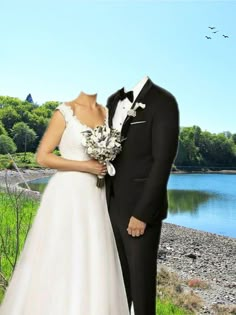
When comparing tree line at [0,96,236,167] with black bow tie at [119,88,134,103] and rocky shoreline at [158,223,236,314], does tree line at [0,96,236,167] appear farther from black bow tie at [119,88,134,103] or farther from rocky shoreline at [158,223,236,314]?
black bow tie at [119,88,134,103]

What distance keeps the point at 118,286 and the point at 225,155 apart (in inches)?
965

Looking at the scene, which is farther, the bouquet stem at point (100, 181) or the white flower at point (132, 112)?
the bouquet stem at point (100, 181)

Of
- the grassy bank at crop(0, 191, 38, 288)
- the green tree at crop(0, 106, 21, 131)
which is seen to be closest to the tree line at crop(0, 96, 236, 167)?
the green tree at crop(0, 106, 21, 131)

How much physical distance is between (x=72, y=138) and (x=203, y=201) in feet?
59.9

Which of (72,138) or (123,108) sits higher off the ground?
(123,108)

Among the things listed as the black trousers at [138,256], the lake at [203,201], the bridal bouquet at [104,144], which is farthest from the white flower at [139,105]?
the lake at [203,201]

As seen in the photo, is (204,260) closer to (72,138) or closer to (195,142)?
(72,138)

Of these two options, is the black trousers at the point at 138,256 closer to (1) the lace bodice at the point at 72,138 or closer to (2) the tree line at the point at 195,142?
(1) the lace bodice at the point at 72,138

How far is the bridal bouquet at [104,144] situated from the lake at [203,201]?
11.7 meters

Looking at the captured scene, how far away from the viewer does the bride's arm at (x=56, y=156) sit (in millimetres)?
2148

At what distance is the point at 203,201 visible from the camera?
20094 mm

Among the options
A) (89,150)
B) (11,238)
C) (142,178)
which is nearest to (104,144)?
(89,150)

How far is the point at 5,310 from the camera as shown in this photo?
7.83 ft

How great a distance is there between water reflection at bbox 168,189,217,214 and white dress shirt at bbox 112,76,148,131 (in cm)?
1503
